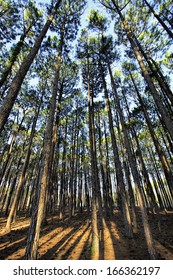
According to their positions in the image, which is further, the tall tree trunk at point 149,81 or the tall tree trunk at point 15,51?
the tall tree trunk at point 15,51

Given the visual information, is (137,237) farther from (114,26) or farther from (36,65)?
(114,26)

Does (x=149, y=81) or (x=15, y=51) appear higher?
(x=15, y=51)

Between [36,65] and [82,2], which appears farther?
[36,65]

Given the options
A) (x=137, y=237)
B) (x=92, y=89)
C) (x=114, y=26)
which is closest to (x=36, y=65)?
(x=92, y=89)

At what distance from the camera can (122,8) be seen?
8.80 m

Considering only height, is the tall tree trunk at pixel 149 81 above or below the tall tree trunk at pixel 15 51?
below

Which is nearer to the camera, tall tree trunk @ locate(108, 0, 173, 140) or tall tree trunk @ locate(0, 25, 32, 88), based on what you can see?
tall tree trunk @ locate(108, 0, 173, 140)

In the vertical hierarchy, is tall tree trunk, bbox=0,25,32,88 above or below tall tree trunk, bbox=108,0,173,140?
above

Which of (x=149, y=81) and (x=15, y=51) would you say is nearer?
(x=149, y=81)

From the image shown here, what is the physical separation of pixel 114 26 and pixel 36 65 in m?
6.17
